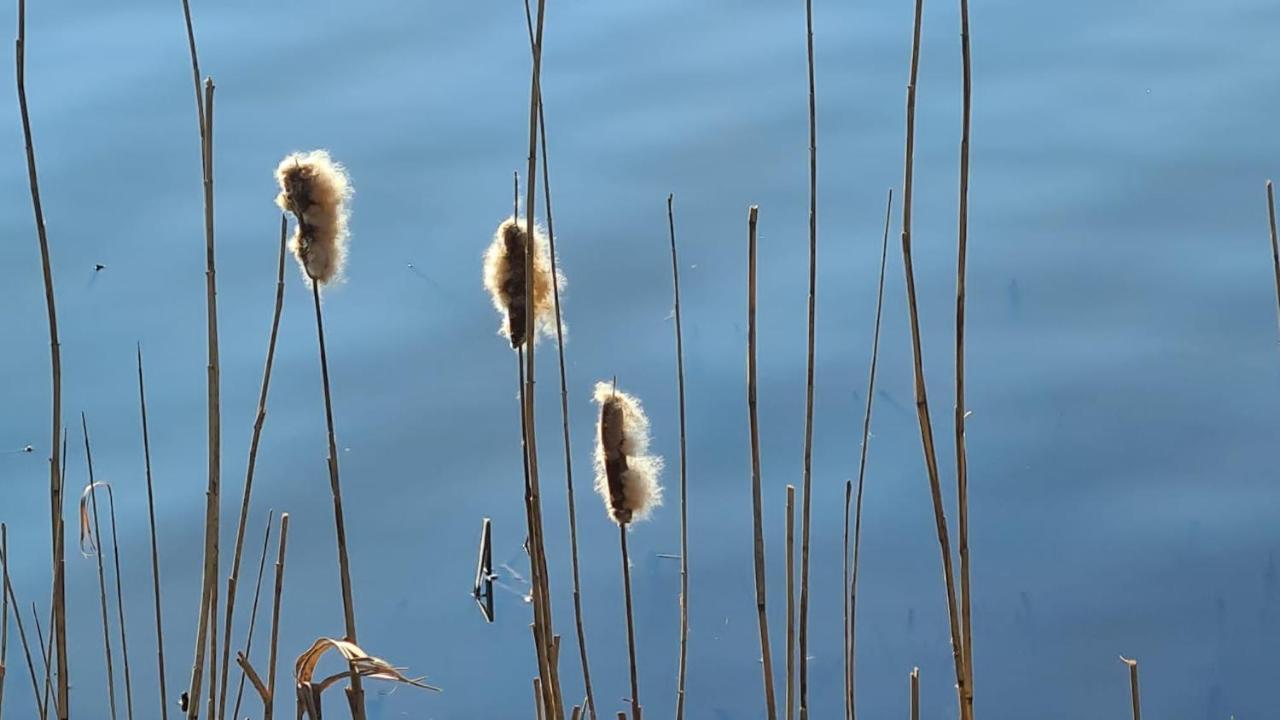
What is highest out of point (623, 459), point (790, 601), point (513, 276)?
point (513, 276)

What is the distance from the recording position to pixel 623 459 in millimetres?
1097

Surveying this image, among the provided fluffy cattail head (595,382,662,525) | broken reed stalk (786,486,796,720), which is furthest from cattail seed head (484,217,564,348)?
broken reed stalk (786,486,796,720)

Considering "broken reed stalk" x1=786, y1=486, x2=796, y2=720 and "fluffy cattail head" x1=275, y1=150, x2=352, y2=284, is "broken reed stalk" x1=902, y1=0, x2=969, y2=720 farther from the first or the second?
"fluffy cattail head" x1=275, y1=150, x2=352, y2=284

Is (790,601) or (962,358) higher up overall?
(962,358)

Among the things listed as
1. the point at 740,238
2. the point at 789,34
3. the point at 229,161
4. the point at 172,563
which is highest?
the point at 789,34

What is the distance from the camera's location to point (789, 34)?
274 cm

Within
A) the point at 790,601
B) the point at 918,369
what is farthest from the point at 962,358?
the point at 790,601

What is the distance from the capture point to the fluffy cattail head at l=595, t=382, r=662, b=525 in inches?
42.8

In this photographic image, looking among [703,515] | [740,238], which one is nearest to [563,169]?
[740,238]

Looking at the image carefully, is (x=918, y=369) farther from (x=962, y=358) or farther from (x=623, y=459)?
(x=623, y=459)

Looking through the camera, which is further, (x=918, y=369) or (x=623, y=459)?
(x=623, y=459)

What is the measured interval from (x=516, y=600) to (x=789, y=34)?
1262mm

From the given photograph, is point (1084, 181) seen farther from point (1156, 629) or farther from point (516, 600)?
point (516, 600)

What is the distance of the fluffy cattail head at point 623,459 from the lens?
109cm
